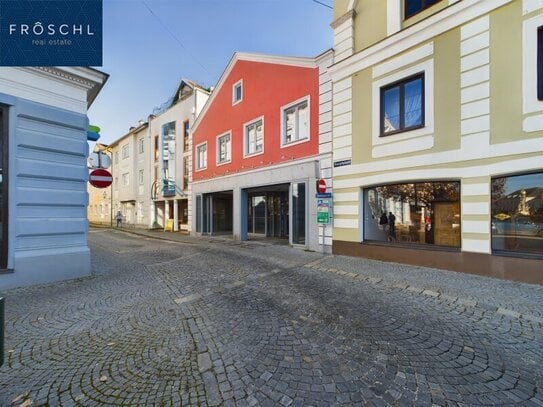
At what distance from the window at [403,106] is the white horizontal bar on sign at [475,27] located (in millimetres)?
1242

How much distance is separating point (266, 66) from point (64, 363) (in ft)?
42.9

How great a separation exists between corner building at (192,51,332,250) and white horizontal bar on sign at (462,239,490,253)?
4.23 meters

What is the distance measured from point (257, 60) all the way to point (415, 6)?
7337 mm

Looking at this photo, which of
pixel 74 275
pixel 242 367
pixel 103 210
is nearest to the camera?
pixel 242 367

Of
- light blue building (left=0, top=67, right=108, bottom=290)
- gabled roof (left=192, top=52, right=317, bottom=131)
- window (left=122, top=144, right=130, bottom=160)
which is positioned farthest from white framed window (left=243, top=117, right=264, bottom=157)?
window (left=122, top=144, right=130, bottom=160)

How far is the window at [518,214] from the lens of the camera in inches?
240

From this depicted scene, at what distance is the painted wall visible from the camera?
36.3 ft

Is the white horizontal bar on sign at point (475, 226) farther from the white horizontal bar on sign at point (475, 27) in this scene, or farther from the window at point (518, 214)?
the white horizontal bar on sign at point (475, 27)

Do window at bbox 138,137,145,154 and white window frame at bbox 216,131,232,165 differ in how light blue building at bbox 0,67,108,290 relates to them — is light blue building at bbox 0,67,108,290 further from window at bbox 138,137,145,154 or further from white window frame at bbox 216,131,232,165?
window at bbox 138,137,145,154

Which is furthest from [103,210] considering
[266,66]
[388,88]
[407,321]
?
[407,321]

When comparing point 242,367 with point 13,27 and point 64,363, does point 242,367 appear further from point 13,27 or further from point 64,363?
point 13,27

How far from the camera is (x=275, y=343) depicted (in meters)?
3.43

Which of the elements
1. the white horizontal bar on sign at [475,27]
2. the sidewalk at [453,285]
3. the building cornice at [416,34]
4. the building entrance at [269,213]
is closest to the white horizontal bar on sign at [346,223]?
the sidewalk at [453,285]

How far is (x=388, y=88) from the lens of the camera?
8.79 meters
